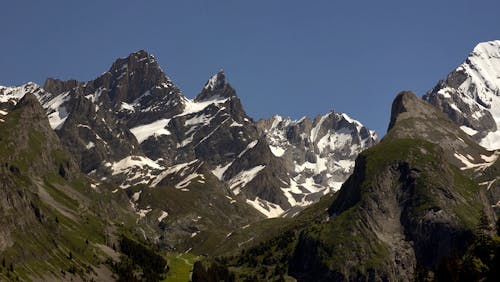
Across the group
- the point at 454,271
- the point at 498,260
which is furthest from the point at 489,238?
the point at 454,271

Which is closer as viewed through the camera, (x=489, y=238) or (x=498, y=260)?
(x=498, y=260)

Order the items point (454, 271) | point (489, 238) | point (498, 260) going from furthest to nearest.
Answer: point (454, 271), point (489, 238), point (498, 260)

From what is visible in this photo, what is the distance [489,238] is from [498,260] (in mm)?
11773

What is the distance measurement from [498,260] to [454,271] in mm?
41927

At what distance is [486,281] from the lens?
518 feet

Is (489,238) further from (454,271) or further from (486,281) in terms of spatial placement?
(454,271)

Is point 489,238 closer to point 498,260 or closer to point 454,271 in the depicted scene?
point 498,260

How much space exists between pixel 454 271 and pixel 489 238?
105 ft

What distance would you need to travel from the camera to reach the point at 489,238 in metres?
168

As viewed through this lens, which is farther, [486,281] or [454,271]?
[454,271]

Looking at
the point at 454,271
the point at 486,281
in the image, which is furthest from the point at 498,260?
the point at 454,271

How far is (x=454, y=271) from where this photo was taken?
197625mm

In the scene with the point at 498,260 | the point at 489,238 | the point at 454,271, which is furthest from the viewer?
the point at 454,271
